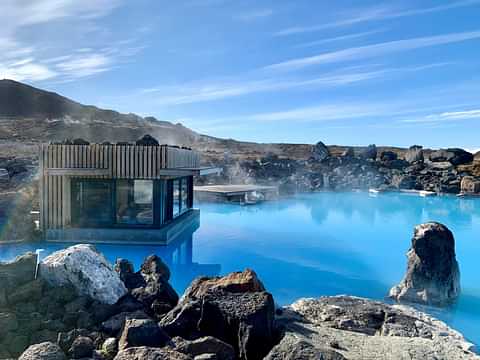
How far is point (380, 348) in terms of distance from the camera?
4.87 m

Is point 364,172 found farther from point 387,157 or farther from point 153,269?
point 153,269

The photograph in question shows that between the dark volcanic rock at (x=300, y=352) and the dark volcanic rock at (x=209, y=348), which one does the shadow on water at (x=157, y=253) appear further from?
the dark volcanic rock at (x=300, y=352)

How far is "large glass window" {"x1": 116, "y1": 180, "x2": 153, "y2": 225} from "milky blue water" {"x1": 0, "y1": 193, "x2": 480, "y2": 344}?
2.87 ft

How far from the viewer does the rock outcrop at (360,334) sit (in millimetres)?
4375

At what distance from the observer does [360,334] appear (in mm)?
5488

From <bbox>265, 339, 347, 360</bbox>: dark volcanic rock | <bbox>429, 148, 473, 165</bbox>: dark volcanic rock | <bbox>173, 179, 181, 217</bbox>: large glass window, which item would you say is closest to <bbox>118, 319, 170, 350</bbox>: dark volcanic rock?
<bbox>265, 339, 347, 360</bbox>: dark volcanic rock

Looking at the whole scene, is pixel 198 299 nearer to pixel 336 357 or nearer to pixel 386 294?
pixel 336 357

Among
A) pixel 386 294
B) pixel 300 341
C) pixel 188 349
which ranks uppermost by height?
pixel 300 341

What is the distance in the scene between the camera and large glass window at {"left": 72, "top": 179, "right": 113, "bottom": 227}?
12359 mm

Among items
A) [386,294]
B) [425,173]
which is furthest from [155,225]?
[425,173]

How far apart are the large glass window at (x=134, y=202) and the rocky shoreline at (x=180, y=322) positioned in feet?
18.4

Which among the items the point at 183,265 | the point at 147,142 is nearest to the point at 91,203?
the point at 183,265

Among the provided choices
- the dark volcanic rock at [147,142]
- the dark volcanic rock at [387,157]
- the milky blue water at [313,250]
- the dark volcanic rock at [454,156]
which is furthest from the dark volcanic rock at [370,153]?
the dark volcanic rock at [147,142]

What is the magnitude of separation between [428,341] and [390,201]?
72.1ft
